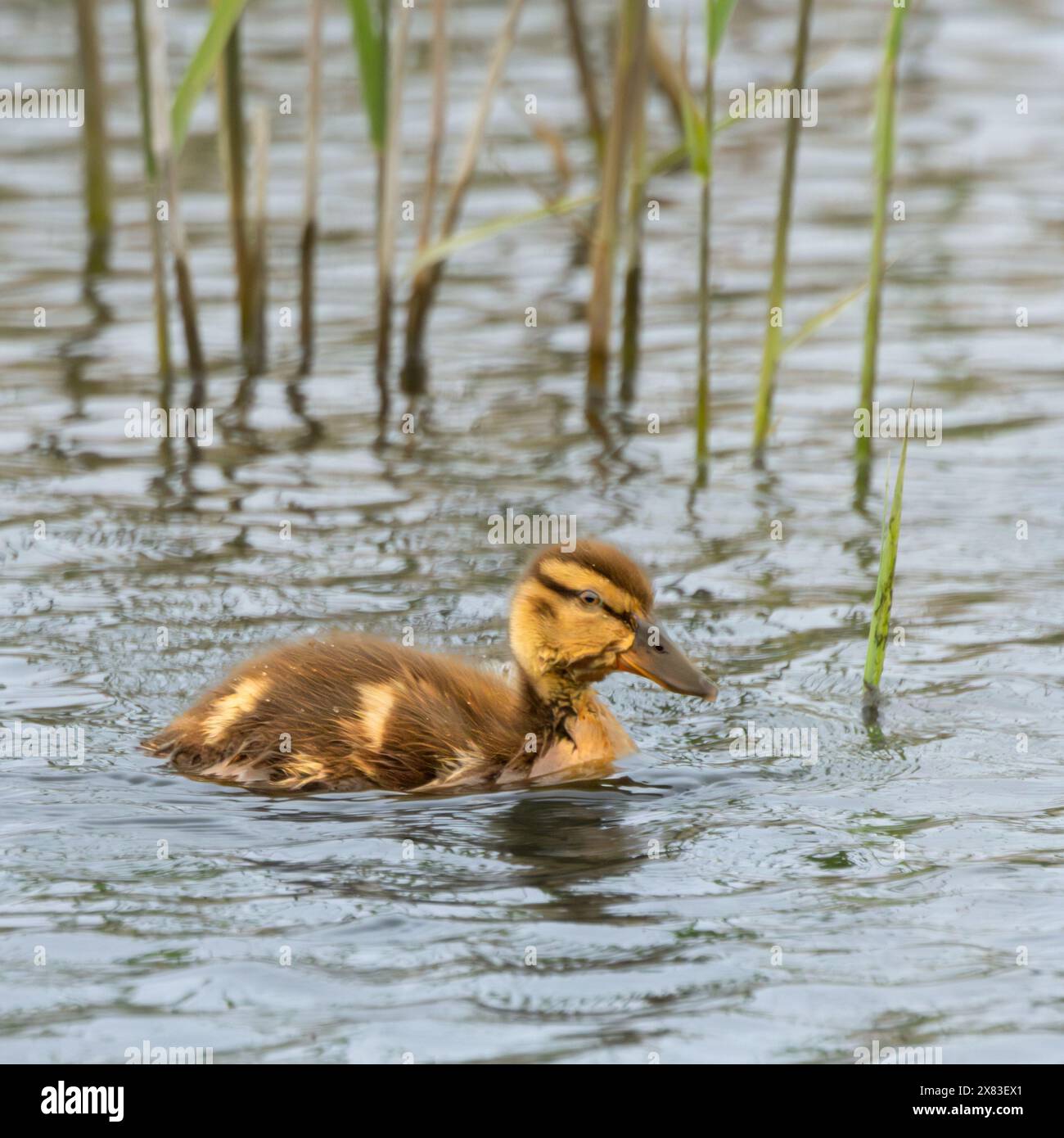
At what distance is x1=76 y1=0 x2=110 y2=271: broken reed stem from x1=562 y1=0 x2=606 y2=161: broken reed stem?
275 cm

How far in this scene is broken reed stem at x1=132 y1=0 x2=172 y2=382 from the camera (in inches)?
360

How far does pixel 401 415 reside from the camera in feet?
33.6

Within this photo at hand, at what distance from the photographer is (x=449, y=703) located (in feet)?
20.4

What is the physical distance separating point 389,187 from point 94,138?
3.38 metres

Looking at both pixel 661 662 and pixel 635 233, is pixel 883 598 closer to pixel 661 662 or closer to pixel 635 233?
pixel 661 662

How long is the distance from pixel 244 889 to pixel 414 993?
0.77m

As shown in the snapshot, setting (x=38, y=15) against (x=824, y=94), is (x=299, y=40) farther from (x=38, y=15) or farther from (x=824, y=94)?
(x=824, y=94)

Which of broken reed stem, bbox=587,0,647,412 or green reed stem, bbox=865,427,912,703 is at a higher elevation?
broken reed stem, bbox=587,0,647,412

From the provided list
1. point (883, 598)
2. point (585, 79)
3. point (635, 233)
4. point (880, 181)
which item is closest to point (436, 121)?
point (635, 233)

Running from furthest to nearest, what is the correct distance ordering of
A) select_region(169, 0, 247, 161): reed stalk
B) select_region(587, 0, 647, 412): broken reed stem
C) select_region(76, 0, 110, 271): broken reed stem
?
select_region(76, 0, 110, 271): broken reed stem < select_region(587, 0, 647, 412): broken reed stem < select_region(169, 0, 247, 161): reed stalk

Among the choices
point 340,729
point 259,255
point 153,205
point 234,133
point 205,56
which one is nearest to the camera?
point 340,729

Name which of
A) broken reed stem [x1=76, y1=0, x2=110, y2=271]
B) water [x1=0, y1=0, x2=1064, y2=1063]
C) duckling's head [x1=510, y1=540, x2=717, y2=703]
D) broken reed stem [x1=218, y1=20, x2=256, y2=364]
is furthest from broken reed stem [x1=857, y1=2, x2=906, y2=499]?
broken reed stem [x1=76, y1=0, x2=110, y2=271]

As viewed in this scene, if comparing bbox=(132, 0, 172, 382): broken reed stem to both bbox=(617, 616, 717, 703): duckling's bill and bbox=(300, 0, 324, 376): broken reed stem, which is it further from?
bbox=(617, 616, 717, 703): duckling's bill

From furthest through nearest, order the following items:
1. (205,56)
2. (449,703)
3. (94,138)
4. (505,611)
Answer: (94,138)
(205,56)
(505,611)
(449,703)
